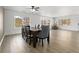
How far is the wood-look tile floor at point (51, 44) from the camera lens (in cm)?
246

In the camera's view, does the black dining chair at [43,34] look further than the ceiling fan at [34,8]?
Yes

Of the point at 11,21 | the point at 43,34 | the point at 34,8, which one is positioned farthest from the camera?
the point at 43,34

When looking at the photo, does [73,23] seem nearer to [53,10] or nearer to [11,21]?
[53,10]

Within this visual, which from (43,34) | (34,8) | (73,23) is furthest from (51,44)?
(34,8)

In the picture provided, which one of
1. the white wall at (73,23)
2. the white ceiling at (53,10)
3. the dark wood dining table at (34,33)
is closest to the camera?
the white ceiling at (53,10)

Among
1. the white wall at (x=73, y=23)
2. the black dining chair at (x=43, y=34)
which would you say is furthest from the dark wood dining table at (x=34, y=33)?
the white wall at (x=73, y=23)

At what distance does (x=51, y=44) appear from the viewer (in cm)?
260

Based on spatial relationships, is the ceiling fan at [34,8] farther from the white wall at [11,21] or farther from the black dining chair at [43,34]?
the black dining chair at [43,34]

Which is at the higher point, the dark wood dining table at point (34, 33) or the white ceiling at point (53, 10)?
the white ceiling at point (53, 10)

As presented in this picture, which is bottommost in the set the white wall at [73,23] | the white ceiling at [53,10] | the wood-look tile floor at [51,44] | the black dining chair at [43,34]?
the wood-look tile floor at [51,44]

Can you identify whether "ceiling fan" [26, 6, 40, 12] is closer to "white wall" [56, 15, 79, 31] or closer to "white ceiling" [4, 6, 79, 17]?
"white ceiling" [4, 6, 79, 17]

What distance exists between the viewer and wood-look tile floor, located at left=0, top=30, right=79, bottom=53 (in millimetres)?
2465

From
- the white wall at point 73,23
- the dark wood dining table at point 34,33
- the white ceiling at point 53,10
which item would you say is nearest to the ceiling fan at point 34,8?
the white ceiling at point 53,10

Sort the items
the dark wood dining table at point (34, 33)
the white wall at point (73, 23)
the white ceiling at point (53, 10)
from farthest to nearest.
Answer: the dark wood dining table at point (34, 33) → the white wall at point (73, 23) → the white ceiling at point (53, 10)
